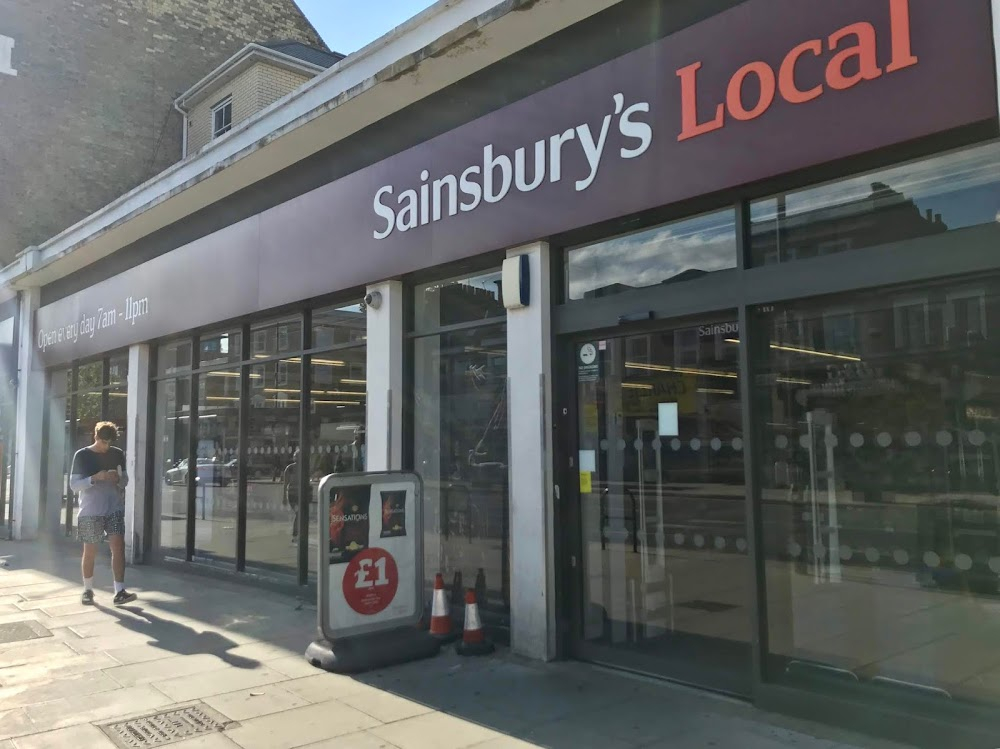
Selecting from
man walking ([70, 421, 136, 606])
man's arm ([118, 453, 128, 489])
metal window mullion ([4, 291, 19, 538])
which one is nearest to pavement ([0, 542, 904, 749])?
man walking ([70, 421, 136, 606])

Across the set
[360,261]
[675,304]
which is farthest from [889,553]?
[360,261]

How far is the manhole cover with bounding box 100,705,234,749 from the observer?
14.4ft

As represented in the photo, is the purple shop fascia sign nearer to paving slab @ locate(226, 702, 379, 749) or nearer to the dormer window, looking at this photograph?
paving slab @ locate(226, 702, 379, 749)

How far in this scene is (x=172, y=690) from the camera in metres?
5.31

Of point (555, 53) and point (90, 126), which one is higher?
point (90, 126)

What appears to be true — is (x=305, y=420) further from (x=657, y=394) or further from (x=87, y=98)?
(x=87, y=98)

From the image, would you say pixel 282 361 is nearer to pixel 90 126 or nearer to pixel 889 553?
pixel 889 553

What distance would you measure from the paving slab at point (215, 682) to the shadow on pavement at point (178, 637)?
0.20 m

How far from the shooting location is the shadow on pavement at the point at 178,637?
6.19 m

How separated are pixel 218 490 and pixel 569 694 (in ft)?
22.4

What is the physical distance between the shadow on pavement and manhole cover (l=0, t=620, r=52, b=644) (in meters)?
0.66

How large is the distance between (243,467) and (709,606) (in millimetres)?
6421

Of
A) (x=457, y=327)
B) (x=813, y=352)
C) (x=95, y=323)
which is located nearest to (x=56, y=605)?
(x=457, y=327)

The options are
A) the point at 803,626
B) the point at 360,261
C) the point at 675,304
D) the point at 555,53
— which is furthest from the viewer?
the point at 360,261
